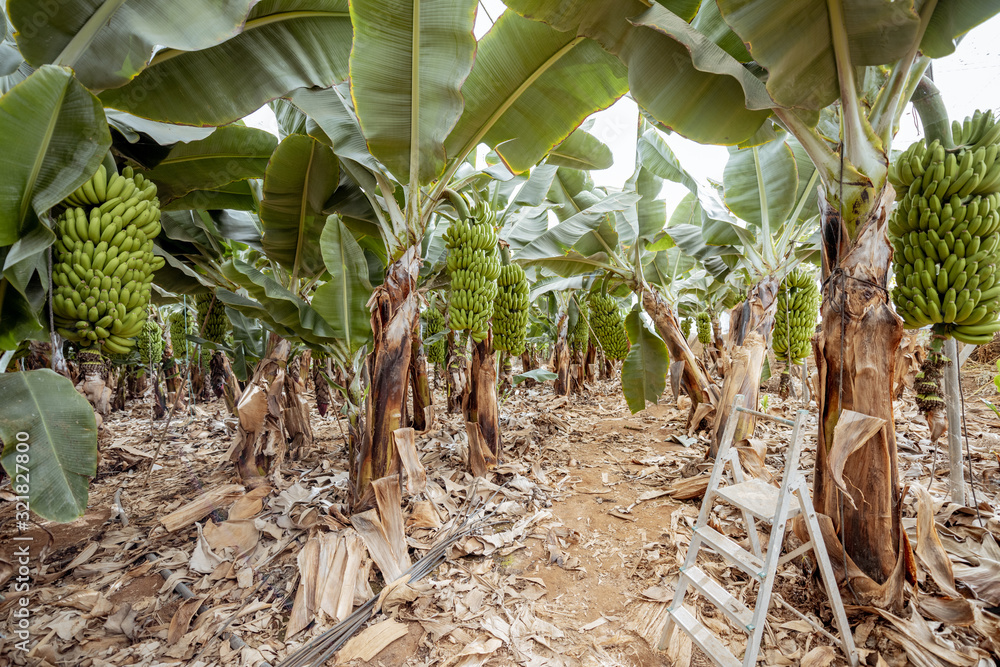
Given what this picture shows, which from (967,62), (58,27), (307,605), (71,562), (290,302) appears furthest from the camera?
(290,302)

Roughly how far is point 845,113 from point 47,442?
9.95 feet

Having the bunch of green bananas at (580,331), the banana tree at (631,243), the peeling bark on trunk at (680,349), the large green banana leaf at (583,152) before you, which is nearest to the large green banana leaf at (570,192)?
the banana tree at (631,243)

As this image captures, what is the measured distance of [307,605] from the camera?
6.10 feet

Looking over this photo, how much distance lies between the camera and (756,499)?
164cm

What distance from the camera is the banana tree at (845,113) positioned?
1392mm

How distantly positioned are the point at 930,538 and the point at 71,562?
432 cm

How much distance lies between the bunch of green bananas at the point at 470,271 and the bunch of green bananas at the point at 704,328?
904cm

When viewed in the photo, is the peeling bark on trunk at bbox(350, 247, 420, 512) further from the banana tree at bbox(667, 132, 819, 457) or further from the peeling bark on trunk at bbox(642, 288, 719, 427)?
the peeling bark on trunk at bbox(642, 288, 719, 427)

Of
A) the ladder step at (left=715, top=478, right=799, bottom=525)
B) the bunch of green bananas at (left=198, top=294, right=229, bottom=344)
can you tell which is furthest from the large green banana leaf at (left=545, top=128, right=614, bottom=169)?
the bunch of green bananas at (left=198, top=294, right=229, bottom=344)

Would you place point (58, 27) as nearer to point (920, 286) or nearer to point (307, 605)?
point (307, 605)

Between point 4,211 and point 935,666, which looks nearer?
point 4,211

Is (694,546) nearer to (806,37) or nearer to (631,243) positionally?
(806,37)

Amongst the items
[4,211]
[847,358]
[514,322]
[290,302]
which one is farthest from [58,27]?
[847,358]

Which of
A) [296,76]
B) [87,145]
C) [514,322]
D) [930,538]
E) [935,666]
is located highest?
[296,76]
